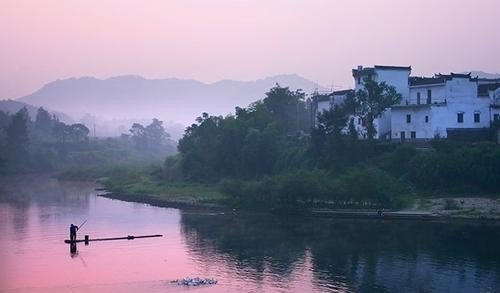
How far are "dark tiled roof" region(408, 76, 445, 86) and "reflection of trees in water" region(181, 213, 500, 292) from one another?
14706 mm

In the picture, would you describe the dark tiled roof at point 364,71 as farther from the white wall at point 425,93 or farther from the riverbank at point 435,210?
the riverbank at point 435,210

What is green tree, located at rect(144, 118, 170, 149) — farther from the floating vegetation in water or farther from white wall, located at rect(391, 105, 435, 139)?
the floating vegetation in water

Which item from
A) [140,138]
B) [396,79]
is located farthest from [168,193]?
[140,138]

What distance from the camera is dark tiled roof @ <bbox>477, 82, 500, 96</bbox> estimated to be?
52.9 metres

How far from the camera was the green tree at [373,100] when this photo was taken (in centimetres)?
5412

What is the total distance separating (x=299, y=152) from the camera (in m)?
58.8

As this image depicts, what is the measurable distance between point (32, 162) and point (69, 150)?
514 inches

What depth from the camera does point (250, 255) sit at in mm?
34469

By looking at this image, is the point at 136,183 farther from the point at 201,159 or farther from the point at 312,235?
the point at 312,235

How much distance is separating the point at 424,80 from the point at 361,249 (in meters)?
23.6

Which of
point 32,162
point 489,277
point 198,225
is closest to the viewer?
point 489,277

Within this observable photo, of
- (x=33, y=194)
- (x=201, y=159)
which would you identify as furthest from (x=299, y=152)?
(x=33, y=194)

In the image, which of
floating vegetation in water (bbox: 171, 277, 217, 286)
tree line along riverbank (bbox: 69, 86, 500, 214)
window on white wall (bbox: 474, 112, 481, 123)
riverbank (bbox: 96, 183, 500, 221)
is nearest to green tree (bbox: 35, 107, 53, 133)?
tree line along riverbank (bbox: 69, 86, 500, 214)

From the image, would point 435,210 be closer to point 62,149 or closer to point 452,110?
point 452,110
